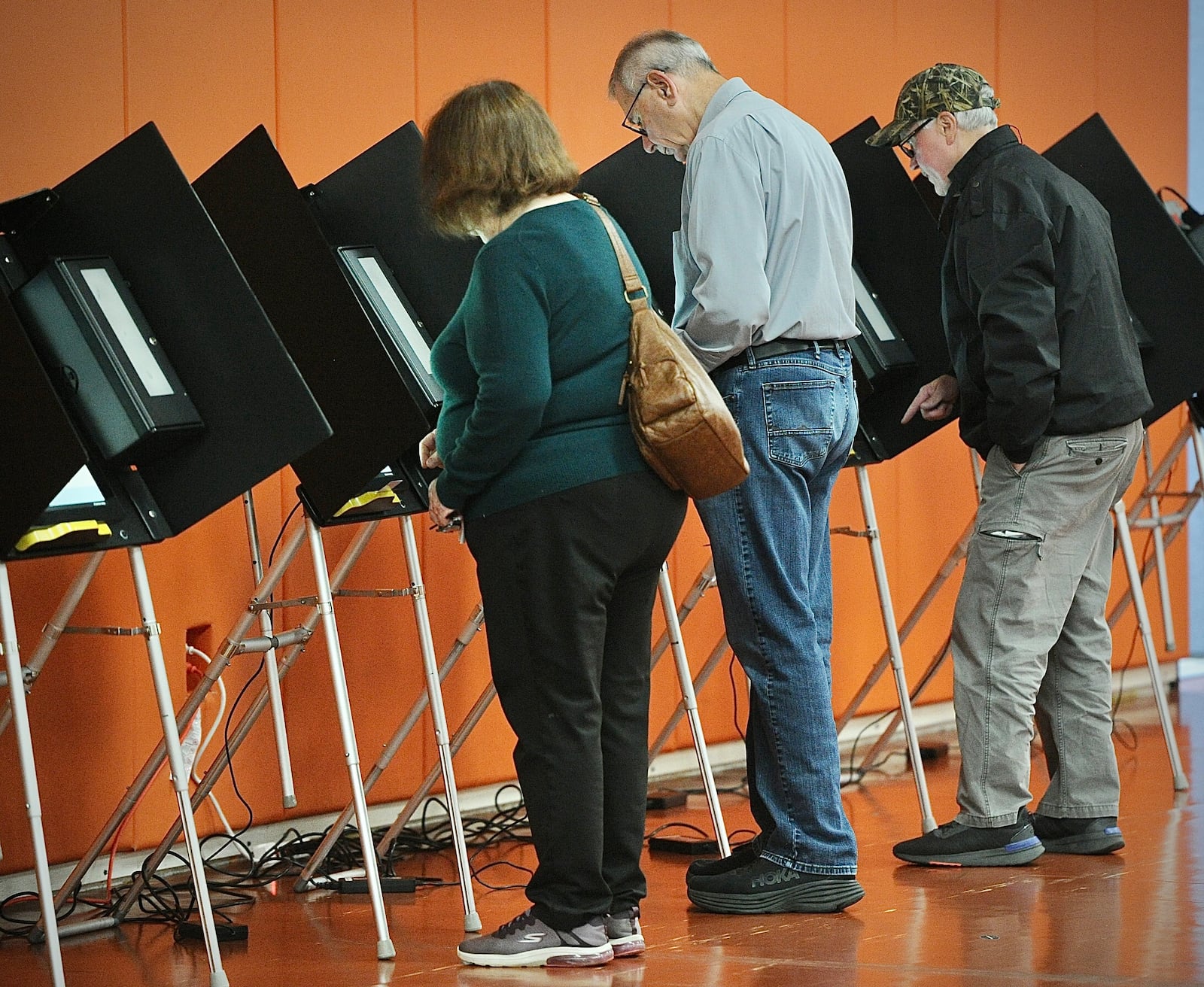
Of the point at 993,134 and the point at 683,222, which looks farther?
the point at 993,134

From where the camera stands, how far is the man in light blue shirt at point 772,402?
9.11 feet

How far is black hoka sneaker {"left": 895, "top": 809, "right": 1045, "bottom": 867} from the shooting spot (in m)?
3.24

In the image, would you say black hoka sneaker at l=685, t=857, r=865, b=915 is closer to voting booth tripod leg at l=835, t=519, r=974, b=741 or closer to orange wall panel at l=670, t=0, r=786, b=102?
voting booth tripod leg at l=835, t=519, r=974, b=741

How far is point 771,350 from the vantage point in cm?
282

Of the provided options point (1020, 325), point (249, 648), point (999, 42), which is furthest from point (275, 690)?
point (999, 42)

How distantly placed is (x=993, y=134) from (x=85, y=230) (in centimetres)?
174

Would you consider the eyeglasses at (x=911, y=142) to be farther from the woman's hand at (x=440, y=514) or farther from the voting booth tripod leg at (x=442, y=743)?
the woman's hand at (x=440, y=514)

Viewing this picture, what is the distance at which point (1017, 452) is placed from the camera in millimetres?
3232

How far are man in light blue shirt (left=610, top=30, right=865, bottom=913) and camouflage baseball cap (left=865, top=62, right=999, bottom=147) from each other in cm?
48

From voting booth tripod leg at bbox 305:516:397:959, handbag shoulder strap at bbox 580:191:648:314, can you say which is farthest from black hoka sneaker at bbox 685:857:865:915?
handbag shoulder strap at bbox 580:191:648:314

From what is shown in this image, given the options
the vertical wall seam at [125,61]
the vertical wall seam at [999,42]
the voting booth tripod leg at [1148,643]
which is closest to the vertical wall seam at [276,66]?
the vertical wall seam at [125,61]

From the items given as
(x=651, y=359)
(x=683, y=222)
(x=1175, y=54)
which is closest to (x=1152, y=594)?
(x=1175, y=54)

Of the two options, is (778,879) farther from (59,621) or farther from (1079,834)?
(59,621)

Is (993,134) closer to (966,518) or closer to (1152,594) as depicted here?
(966,518)
